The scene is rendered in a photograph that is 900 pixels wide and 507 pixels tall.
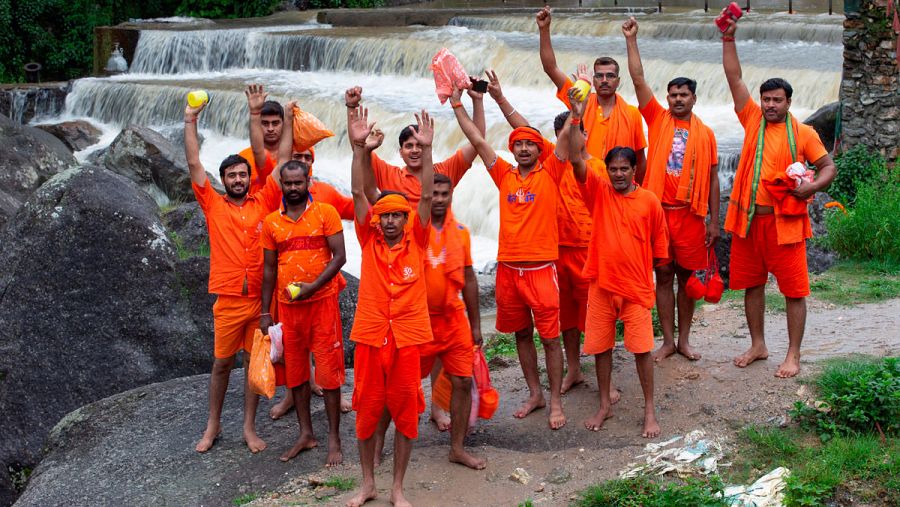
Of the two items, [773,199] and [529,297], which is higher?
[773,199]

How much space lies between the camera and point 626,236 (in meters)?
5.24

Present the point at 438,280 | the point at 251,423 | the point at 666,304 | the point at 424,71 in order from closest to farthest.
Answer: the point at 438,280, the point at 251,423, the point at 666,304, the point at 424,71

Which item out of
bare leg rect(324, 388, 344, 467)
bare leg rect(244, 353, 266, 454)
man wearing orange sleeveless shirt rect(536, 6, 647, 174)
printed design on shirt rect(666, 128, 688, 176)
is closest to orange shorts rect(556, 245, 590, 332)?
man wearing orange sleeveless shirt rect(536, 6, 647, 174)

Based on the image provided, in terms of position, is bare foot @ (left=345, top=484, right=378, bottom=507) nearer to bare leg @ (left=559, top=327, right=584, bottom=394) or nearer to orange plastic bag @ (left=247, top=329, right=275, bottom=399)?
orange plastic bag @ (left=247, top=329, right=275, bottom=399)

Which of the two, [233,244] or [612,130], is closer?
[233,244]

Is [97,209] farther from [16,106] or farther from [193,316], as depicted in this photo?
[16,106]

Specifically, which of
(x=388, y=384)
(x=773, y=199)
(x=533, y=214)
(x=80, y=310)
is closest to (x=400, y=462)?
(x=388, y=384)

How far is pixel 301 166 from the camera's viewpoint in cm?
523

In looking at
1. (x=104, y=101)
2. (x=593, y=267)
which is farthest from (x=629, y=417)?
(x=104, y=101)

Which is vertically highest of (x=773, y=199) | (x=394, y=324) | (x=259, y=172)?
(x=259, y=172)

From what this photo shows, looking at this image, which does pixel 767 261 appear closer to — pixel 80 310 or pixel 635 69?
pixel 635 69

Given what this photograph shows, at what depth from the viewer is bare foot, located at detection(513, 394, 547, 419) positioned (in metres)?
5.70

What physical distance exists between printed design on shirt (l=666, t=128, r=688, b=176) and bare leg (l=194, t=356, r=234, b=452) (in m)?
2.70

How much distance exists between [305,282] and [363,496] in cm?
116
